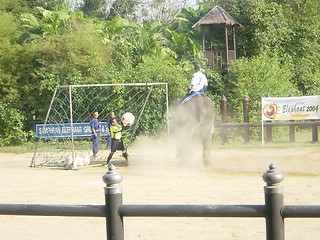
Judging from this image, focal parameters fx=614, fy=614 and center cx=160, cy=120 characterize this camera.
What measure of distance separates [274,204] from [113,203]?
3.58 ft

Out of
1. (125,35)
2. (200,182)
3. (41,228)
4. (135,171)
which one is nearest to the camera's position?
(41,228)

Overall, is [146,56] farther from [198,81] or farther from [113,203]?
[113,203]

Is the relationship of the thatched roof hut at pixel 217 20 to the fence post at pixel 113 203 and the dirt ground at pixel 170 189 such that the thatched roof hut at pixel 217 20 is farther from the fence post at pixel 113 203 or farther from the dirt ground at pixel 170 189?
Answer: the fence post at pixel 113 203

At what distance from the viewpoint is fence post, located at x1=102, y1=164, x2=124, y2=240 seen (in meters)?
4.22

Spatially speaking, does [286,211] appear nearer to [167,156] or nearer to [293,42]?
[167,156]

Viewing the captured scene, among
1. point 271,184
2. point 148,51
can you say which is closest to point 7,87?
point 148,51

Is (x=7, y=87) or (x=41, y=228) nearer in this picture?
(x=41, y=228)

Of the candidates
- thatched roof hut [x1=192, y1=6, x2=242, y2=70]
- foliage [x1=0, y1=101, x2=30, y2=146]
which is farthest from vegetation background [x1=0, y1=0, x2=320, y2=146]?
thatched roof hut [x1=192, y1=6, x2=242, y2=70]

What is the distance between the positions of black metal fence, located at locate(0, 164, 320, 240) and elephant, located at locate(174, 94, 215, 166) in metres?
11.4

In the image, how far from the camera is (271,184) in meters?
4.00

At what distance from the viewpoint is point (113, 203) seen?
423 centimetres

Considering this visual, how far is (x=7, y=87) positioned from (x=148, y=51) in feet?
21.5

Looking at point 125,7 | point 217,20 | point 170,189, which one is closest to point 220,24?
point 217,20

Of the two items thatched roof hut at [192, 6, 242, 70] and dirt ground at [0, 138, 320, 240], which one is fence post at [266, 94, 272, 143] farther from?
thatched roof hut at [192, 6, 242, 70]
